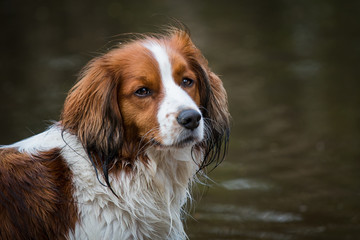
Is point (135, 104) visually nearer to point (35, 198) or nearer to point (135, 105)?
point (135, 105)

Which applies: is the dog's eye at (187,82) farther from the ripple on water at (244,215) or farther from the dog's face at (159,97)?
the ripple on water at (244,215)

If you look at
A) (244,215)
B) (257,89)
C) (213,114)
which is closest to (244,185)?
(244,215)

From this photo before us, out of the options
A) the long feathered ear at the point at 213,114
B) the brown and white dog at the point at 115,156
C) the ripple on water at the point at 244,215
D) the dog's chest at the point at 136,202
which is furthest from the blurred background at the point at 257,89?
the dog's chest at the point at 136,202

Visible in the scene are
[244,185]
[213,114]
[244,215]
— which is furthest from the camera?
[244,185]

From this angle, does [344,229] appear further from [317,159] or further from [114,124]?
[114,124]

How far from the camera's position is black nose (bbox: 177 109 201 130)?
3564 millimetres

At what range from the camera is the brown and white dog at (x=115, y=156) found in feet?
11.8

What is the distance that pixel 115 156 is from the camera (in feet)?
12.3

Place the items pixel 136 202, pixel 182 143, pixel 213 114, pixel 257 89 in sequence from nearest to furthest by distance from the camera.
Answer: pixel 182 143 → pixel 136 202 → pixel 213 114 → pixel 257 89

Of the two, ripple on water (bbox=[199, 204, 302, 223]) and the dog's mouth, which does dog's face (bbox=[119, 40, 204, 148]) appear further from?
ripple on water (bbox=[199, 204, 302, 223])

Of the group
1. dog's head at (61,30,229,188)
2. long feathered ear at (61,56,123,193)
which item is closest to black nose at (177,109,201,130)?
dog's head at (61,30,229,188)

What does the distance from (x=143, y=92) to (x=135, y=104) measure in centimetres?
10

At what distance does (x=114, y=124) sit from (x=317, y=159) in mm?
3511

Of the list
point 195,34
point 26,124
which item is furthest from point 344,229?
point 195,34
